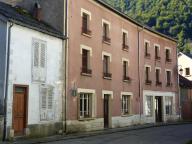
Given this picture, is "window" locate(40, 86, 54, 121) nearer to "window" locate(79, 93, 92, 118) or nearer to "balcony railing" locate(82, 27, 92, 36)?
"window" locate(79, 93, 92, 118)

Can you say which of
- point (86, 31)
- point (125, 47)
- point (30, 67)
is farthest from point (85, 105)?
point (125, 47)

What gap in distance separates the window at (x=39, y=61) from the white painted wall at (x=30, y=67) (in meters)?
0.25

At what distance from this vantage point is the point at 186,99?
130 feet

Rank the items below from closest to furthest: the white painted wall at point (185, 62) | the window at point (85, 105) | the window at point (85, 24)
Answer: the window at point (85, 105) → the window at point (85, 24) → the white painted wall at point (185, 62)

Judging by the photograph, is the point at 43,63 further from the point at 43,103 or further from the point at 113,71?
the point at 113,71

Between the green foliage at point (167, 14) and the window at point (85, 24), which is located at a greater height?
the green foliage at point (167, 14)

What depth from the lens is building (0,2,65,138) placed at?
16.1 metres

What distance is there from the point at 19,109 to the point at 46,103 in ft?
6.50

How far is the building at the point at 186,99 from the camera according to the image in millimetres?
38531

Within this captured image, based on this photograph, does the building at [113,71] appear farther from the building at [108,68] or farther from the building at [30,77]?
the building at [30,77]

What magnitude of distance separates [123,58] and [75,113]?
27.1 ft

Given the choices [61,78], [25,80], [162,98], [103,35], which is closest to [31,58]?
[25,80]

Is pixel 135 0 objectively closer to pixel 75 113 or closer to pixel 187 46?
pixel 187 46

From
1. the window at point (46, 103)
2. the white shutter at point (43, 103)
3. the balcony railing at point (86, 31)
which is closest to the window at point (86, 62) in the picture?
the balcony railing at point (86, 31)
